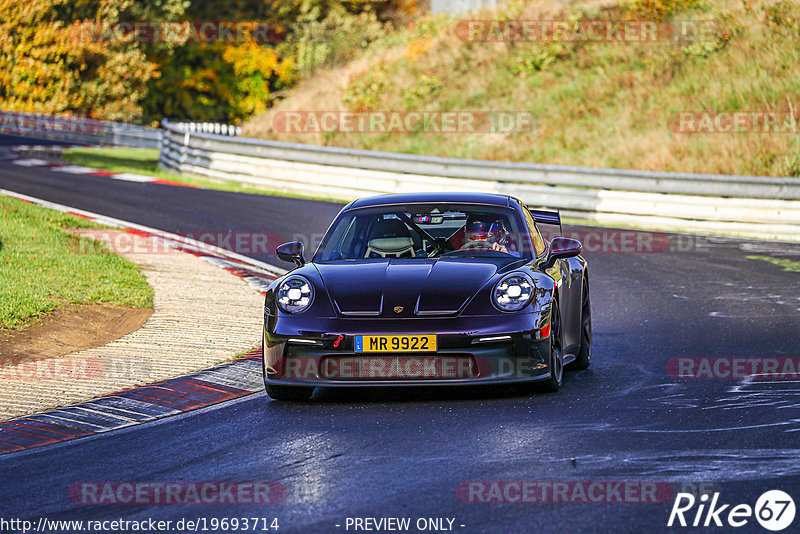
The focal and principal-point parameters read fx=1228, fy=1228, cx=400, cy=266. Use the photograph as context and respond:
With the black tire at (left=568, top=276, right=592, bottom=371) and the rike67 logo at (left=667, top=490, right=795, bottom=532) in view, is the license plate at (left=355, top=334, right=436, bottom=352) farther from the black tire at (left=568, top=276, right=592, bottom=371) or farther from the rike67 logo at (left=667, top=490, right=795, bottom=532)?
the rike67 logo at (left=667, top=490, right=795, bottom=532)

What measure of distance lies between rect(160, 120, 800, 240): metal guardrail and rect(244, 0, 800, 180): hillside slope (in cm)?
380

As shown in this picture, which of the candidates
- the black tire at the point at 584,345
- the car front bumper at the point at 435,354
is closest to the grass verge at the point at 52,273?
the car front bumper at the point at 435,354

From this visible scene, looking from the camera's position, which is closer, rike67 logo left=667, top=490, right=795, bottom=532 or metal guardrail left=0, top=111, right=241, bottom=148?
rike67 logo left=667, top=490, right=795, bottom=532

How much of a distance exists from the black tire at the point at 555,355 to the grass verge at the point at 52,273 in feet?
15.4

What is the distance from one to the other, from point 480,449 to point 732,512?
164cm

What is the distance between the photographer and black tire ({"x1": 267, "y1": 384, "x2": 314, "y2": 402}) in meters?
8.16

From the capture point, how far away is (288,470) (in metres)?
6.22

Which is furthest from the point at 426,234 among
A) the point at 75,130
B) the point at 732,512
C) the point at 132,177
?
the point at 75,130

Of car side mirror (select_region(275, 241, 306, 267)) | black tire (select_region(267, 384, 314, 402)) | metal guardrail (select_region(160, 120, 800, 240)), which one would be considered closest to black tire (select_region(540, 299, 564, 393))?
black tire (select_region(267, 384, 314, 402))

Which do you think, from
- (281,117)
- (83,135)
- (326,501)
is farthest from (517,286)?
(83,135)

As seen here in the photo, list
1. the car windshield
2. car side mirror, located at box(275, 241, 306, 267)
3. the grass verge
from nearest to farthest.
Result: car side mirror, located at box(275, 241, 306, 267)
the car windshield
the grass verge

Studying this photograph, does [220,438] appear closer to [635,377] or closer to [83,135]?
[635,377]

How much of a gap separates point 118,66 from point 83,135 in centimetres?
859

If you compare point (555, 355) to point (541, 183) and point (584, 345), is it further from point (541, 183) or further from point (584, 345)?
point (541, 183)
